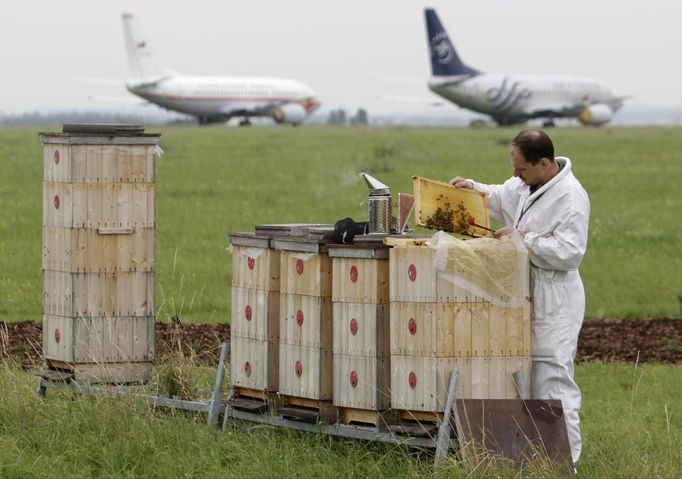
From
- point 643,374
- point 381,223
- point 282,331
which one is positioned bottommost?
point 643,374

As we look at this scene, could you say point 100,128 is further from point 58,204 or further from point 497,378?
point 497,378

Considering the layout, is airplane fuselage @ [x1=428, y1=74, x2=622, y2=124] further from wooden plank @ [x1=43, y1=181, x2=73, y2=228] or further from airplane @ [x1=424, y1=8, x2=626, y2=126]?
wooden plank @ [x1=43, y1=181, x2=73, y2=228]

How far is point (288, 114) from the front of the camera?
377 feet

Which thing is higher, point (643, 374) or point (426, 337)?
point (426, 337)

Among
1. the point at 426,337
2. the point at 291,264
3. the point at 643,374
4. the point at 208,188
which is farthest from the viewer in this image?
the point at 208,188

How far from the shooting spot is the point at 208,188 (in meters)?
33.8

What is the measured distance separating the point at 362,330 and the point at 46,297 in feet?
10.0

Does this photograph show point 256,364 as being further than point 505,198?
No

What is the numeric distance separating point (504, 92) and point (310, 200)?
79499 mm

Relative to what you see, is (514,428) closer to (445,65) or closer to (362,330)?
(362,330)

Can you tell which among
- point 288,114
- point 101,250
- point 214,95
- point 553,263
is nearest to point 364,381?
point 553,263

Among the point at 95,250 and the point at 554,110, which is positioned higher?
the point at 554,110

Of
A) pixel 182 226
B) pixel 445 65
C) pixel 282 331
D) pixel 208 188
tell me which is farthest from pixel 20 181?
pixel 445 65

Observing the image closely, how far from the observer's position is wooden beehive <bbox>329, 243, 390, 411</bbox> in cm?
872
